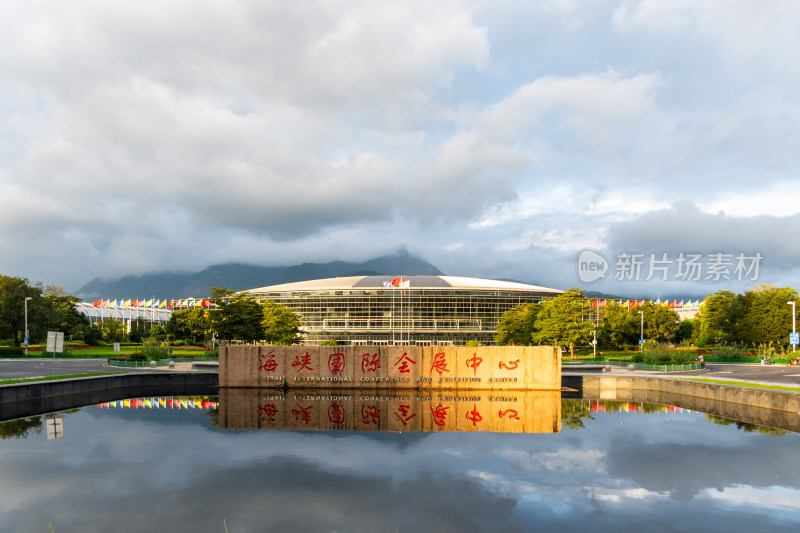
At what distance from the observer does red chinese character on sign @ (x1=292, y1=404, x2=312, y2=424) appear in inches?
956

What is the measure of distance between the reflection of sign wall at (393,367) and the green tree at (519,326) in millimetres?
40583

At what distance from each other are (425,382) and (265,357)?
11119mm

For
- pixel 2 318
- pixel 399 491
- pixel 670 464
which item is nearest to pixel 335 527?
pixel 399 491

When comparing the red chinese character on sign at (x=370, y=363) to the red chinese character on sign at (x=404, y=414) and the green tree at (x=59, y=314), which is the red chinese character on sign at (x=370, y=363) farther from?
the green tree at (x=59, y=314)

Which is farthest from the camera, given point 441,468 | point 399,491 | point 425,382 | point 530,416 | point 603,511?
point 425,382

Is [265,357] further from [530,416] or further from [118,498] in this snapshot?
[118,498]

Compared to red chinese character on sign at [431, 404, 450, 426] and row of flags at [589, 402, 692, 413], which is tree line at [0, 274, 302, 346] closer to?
red chinese character on sign at [431, 404, 450, 426]

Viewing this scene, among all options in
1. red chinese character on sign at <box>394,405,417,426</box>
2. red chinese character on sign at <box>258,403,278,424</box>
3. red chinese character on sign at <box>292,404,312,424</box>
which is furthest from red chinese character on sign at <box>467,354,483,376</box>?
red chinese character on sign at <box>258,403,278,424</box>

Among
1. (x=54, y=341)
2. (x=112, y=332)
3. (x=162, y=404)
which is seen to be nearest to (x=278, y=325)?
(x=54, y=341)

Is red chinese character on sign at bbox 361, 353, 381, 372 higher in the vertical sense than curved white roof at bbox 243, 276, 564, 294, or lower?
lower

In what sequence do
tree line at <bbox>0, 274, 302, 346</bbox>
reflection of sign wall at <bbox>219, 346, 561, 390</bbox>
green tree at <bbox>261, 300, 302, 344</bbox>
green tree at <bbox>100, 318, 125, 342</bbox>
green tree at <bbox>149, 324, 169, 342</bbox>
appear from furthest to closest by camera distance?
green tree at <bbox>100, 318, 125, 342</bbox>
green tree at <bbox>149, 324, 169, 342</bbox>
green tree at <bbox>261, 300, 302, 344</bbox>
tree line at <bbox>0, 274, 302, 346</bbox>
reflection of sign wall at <bbox>219, 346, 561, 390</bbox>

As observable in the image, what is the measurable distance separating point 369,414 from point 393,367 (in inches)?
418

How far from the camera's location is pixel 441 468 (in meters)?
15.7

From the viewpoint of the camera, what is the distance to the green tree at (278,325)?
69812 mm
